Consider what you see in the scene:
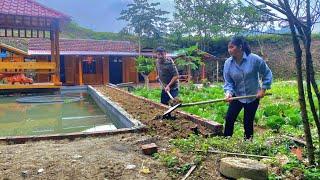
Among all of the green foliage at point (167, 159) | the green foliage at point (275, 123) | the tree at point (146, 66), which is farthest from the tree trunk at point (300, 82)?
the tree at point (146, 66)

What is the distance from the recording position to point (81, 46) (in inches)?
1108

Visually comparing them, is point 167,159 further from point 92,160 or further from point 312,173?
point 312,173

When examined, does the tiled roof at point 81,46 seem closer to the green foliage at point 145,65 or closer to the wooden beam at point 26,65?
the green foliage at point 145,65

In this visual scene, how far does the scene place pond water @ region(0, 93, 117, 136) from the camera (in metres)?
7.64

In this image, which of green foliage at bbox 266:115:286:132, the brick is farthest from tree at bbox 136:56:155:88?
the brick

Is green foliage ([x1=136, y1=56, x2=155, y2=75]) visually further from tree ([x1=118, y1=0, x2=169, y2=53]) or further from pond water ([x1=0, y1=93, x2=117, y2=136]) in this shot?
tree ([x1=118, y1=0, x2=169, y2=53])

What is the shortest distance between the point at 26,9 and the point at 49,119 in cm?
836

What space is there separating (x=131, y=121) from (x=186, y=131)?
1501mm

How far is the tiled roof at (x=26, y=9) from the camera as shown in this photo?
15.4 metres

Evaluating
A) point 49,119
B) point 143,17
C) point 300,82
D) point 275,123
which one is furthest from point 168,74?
point 143,17

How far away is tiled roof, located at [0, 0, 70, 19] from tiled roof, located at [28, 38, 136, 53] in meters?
9.27

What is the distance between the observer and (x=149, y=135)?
5230 mm

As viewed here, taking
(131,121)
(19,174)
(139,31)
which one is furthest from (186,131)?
(139,31)

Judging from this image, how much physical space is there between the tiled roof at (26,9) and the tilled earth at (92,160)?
11938 millimetres
